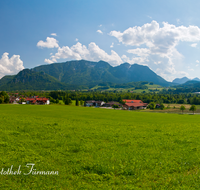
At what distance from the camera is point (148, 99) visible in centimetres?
18775

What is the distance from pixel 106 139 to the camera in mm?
14492

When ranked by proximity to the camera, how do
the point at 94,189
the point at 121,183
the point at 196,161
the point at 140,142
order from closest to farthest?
the point at 94,189
the point at 121,183
the point at 196,161
the point at 140,142

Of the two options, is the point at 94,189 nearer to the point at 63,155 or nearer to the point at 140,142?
the point at 63,155

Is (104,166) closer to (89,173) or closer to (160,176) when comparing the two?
(89,173)

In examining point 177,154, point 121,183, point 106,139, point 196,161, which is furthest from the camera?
point 106,139

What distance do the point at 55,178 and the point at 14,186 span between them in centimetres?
194

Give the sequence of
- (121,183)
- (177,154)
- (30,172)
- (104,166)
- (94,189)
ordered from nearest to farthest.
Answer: (94,189)
(121,183)
(30,172)
(104,166)
(177,154)

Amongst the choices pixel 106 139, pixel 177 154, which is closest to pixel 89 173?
pixel 106 139

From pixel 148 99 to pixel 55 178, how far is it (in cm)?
19268

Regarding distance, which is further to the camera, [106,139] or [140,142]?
[106,139]

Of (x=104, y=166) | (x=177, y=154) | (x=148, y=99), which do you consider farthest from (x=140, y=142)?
(x=148, y=99)

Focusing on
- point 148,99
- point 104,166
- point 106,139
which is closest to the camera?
point 104,166

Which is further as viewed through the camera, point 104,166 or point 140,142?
point 140,142

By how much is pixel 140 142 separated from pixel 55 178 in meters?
8.74
